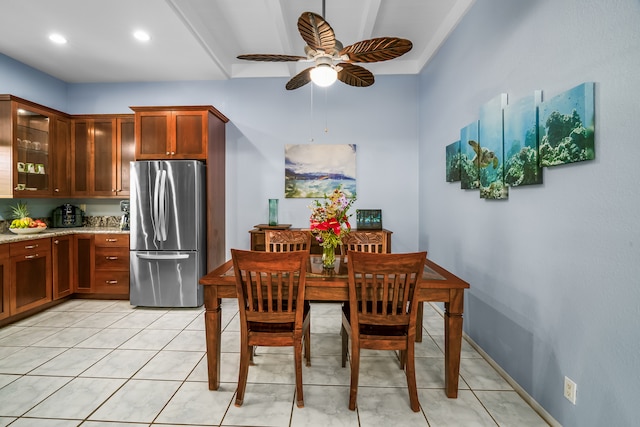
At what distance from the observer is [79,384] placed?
7.36ft

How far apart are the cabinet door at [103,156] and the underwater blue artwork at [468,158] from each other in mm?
4259

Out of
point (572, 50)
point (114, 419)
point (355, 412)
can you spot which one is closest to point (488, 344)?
point (355, 412)

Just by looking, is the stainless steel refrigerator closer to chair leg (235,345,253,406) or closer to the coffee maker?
the coffee maker

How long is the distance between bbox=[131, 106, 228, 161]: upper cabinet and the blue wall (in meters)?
2.90

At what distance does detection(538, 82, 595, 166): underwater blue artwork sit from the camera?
1.53m

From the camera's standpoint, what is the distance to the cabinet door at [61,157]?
13.1ft

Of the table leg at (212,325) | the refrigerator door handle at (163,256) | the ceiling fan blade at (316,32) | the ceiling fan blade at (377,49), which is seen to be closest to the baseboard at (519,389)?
the table leg at (212,325)

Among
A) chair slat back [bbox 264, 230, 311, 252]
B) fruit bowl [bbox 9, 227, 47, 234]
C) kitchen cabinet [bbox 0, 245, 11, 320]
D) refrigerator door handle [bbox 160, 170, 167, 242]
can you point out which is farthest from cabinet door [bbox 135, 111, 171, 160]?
chair slat back [bbox 264, 230, 311, 252]

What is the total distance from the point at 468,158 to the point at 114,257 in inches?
→ 166

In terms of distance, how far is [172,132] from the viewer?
3.80 m

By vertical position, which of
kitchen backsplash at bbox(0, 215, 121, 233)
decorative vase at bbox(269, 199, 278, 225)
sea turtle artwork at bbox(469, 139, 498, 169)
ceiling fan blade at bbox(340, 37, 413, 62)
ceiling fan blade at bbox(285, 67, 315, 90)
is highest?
ceiling fan blade at bbox(285, 67, 315, 90)

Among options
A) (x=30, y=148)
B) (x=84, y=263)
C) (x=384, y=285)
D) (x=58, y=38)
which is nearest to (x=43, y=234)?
(x=84, y=263)

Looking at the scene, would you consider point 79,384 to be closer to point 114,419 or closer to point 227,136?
point 114,419

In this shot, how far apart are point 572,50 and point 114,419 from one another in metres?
3.30
